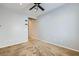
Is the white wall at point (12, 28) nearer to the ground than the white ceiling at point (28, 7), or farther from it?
nearer to the ground

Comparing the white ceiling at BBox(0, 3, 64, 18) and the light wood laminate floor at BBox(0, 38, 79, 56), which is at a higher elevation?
the white ceiling at BBox(0, 3, 64, 18)

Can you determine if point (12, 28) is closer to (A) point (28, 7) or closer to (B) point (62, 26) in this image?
(A) point (28, 7)

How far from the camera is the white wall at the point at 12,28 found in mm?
1979

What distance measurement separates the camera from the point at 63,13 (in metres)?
2.03

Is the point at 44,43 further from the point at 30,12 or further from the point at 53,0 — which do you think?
the point at 53,0

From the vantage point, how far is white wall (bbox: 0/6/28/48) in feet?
6.49

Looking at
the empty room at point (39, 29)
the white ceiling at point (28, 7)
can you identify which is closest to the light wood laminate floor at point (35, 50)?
the empty room at point (39, 29)

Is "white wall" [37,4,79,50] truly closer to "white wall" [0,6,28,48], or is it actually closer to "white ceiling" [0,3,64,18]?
"white ceiling" [0,3,64,18]

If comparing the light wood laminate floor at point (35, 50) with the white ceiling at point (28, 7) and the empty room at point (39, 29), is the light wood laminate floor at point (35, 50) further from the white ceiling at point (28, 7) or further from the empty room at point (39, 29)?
the white ceiling at point (28, 7)

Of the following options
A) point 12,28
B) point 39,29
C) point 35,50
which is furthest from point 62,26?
point 12,28

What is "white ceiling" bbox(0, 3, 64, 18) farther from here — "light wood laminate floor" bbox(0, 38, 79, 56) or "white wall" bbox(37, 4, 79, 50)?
"light wood laminate floor" bbox(0, 38, 79, 56)

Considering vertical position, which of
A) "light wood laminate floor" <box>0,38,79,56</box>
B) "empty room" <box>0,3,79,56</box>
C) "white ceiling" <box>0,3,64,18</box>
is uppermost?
"white ceiling" <box>0,3,64,18</box>

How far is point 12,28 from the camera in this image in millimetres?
2076

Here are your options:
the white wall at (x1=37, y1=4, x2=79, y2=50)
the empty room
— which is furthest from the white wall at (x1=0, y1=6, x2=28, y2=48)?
the white wall at (x1=37, y1=4, x2=79, y2=50)
